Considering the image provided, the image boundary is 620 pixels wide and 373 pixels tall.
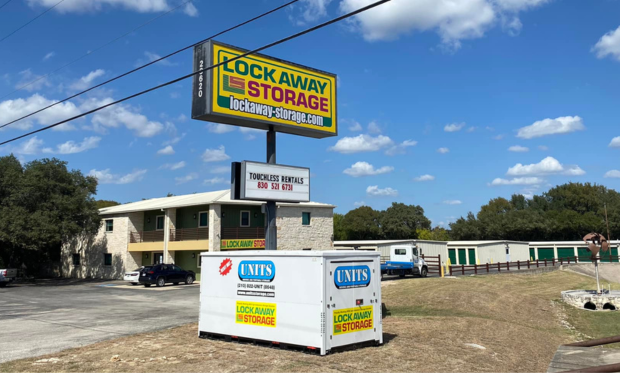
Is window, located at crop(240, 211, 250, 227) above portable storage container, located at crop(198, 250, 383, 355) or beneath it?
above

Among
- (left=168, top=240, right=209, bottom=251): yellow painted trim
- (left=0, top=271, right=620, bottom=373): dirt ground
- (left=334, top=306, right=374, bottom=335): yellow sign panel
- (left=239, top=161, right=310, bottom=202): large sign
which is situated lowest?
(left=0, top=271, right=620, bottom=373): dirt ground

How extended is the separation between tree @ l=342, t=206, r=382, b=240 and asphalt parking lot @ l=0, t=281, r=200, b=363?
8033 cm

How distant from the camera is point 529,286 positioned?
32.8m

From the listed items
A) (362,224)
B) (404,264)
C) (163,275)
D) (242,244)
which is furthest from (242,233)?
(362,224)

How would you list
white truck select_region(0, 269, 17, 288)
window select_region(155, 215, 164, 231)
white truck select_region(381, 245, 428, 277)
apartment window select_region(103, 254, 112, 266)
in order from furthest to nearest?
1. apartment window select_region(103, 254, 112, 266)
2. window select_region(155, 215, 164, 231)
3. white truck select_region(0, 269, 17, 288)
4. white truck select_region(381, 245, 428, 277)

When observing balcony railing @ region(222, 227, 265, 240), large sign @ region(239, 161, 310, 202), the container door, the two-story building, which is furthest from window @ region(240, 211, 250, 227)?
the container door

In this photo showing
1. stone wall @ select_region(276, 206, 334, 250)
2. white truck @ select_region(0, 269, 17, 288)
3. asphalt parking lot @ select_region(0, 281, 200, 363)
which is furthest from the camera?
stone wall @ select_region(276, 206, 334, 250)

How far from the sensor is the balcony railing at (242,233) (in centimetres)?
3825

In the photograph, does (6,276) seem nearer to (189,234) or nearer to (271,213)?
(189,234)

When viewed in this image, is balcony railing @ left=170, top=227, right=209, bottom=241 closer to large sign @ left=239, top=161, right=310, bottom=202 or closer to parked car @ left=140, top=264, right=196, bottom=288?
parked car @ left=140, top=264, right=196, bottom=288

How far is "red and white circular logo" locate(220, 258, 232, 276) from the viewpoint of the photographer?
1316 cm

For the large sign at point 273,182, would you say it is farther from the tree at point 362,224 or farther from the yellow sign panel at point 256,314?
the tree at point 362,224

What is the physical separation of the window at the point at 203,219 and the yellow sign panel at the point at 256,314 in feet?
90.7

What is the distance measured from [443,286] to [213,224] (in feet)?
58.5
